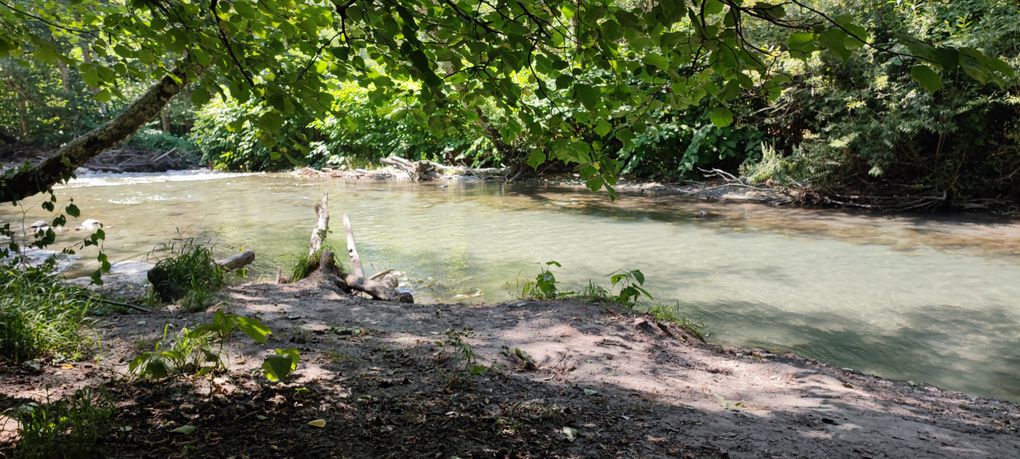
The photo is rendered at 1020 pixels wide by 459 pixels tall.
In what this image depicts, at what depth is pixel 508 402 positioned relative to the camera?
3.04 metres

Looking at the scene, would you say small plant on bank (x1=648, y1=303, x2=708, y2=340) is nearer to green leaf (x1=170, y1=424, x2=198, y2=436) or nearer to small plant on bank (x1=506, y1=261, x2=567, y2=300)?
small plant on bank (x1=506, y1=261, x2=567, y2=300)

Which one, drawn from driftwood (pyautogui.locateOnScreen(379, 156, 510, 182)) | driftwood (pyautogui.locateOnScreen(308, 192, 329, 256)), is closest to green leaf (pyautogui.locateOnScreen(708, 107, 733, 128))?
driftwood (pyautogui.locateOnScreen(308, 192, 329, 256))

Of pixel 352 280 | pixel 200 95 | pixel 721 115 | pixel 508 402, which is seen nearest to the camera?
pixel 721 115

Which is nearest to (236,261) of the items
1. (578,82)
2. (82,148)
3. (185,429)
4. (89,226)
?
(82,148)

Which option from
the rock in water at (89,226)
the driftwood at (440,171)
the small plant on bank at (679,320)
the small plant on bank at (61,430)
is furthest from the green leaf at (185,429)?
the driftwood at (440,171)

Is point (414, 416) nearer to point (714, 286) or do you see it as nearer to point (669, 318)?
point (669, 318)

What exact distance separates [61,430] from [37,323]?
5.20 feet

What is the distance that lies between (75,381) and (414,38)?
2.38 metres

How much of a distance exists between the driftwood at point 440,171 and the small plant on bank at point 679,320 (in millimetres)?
14141

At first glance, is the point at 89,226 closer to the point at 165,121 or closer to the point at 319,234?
the point at 319,234

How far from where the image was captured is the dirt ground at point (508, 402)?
253 centimetres

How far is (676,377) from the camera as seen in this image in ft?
12.8

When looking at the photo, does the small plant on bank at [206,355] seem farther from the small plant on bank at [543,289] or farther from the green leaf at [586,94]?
the small plant on bank at [543,289]

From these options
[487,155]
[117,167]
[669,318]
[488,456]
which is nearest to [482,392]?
[488,456]
